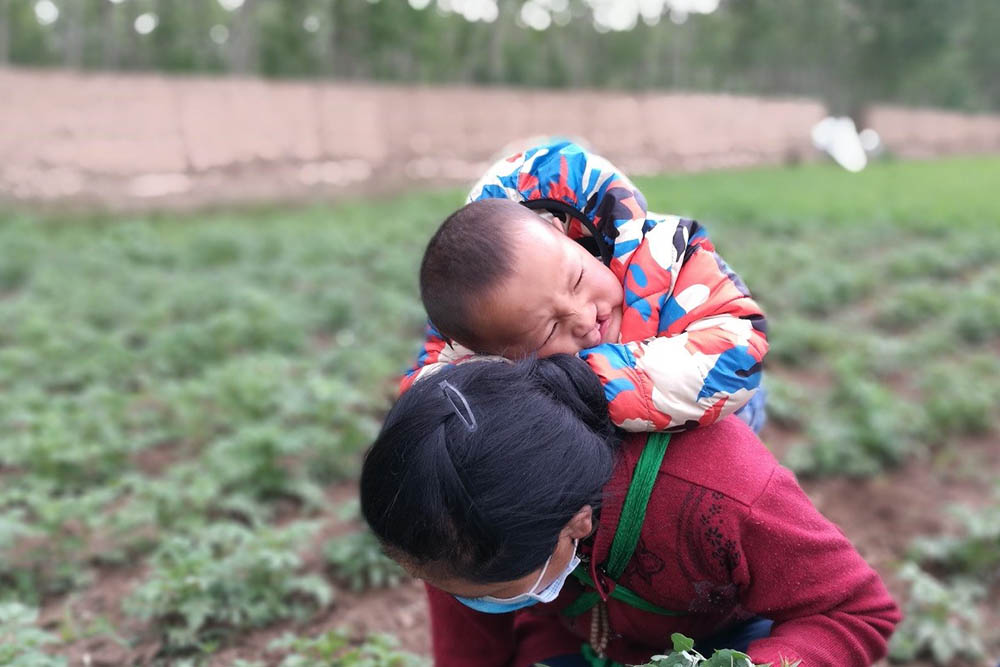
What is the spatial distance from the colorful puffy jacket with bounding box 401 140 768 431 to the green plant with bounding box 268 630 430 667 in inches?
37.1

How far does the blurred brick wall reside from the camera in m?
10.6

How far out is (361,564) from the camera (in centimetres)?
303

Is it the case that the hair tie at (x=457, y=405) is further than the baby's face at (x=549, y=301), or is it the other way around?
the baby's face at (x=549, y=301)

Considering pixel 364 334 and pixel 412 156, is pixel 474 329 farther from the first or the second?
pixel 412 156

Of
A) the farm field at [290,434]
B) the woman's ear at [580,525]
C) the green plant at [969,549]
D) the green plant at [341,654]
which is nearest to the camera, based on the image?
the woman's ear at [580,525]

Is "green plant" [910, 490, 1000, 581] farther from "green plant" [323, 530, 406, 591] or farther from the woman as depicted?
the woman

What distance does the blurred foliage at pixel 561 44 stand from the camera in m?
17.4

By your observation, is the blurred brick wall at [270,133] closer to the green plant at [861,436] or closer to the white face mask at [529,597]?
the green plant at [861,436]

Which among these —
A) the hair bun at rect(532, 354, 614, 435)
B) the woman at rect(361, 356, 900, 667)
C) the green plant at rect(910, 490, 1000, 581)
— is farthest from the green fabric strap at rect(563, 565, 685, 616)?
the green plant at rect(910, 490, 1000, 581)

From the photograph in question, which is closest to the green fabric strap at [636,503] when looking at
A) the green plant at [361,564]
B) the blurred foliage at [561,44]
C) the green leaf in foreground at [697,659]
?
the green leaf in foreground at [697,659]

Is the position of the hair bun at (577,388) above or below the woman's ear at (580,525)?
above

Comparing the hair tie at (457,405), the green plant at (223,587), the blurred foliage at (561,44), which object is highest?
the blurred foliage at (561,44)

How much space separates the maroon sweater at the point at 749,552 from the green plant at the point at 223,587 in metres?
1.45

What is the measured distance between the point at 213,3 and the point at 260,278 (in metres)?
26.1
